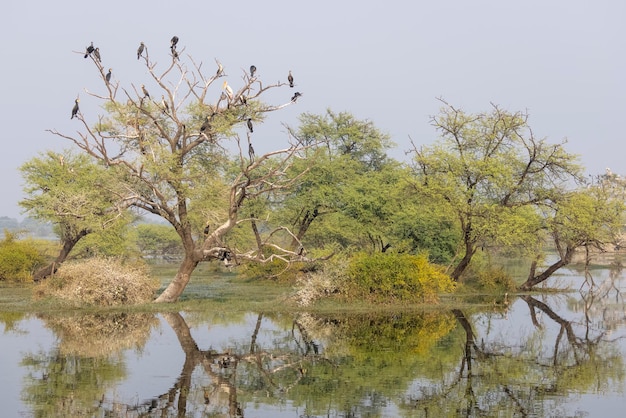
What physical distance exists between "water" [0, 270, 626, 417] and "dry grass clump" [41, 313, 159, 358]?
0.22ft

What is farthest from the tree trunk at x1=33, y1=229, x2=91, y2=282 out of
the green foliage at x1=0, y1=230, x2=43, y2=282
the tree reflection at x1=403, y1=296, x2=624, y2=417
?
the tree reflection at x1=403, y1=296, x2=624, y2=417

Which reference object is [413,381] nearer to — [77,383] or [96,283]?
[77,383]

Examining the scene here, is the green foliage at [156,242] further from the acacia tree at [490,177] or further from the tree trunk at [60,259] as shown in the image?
the acacia tree at [490,177]

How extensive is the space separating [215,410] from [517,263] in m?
67.5

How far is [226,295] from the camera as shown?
36.9 m

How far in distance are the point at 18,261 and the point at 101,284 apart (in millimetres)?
19145

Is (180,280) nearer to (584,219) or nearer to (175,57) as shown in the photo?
(175,57)

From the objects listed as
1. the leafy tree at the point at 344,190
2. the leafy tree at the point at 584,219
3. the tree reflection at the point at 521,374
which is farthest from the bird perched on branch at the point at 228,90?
the leafy tree at the point at 584,219

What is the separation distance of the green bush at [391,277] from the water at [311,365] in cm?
→ 213

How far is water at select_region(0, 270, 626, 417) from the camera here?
14547 millimetres

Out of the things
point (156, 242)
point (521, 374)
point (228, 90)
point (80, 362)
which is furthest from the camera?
point (156, 242)

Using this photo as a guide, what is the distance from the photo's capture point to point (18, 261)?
45.9 metres

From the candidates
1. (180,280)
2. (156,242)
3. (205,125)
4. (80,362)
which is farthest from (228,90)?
(156,242)

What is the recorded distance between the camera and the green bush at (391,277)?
32.1 m
